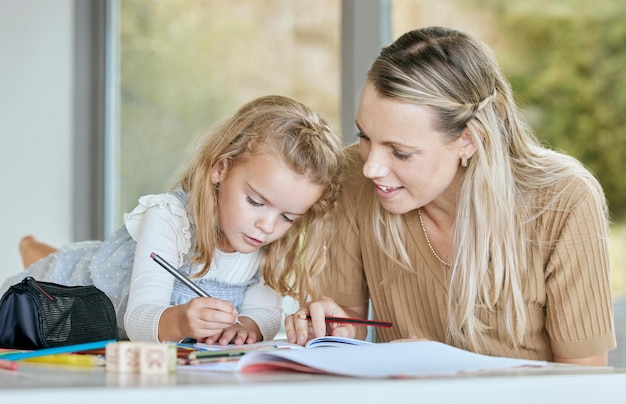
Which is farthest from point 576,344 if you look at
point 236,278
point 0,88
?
point 0,88

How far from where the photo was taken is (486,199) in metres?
1.49

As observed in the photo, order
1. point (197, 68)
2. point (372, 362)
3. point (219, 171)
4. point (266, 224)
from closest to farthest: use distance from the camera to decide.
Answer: point (372, 362)
point (266, 224)
point (219, 171)
point (197, 68)

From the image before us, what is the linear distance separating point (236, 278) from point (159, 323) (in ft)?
1.12

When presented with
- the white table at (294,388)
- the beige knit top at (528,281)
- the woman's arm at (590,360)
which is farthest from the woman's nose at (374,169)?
the white table at (294,388)

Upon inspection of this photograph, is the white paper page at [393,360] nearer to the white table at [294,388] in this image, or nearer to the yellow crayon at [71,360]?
the white table at [294,388]

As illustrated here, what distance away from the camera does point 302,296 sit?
1.71 metres

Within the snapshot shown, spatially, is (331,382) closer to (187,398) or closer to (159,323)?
(187,398)

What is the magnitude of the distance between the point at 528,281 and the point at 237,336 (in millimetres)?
530

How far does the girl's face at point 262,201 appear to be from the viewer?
156 cm

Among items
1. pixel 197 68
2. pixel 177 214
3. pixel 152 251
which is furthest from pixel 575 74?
pixel 152 251

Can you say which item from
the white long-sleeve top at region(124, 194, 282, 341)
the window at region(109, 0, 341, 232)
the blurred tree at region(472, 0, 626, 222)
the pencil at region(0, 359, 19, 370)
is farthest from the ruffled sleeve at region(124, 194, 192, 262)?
the blurred tree at region(472, 0, 626, 222)

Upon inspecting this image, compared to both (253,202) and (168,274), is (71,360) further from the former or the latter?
(253,202)

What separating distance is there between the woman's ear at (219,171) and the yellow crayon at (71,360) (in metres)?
0.73

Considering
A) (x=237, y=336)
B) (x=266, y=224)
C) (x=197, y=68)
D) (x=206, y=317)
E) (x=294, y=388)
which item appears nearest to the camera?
(x=294, y=388)
